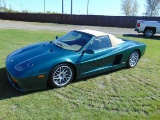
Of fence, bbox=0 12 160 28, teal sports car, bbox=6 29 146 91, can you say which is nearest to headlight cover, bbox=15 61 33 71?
teal sports car, bbox=6 29 146 91

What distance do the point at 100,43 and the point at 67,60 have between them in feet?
4.18

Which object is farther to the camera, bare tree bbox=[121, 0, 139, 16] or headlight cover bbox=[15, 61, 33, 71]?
bare tree bbox=[121, 0, 139, 16]

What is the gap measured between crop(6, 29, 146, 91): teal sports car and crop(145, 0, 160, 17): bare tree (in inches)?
2090

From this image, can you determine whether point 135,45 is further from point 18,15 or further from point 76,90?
point 18,15

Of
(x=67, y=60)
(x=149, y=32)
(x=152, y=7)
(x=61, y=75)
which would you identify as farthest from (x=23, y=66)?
(x=152, y=7)

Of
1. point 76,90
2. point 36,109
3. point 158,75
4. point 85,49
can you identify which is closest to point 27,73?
point 36,109

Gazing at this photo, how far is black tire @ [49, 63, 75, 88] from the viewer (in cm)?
420

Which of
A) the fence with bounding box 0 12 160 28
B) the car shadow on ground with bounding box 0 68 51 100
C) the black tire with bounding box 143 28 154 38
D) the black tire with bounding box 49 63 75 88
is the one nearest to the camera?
the car shadow on ground with bounding box 0 68 51 100

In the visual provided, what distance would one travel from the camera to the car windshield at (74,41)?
15.9 feet

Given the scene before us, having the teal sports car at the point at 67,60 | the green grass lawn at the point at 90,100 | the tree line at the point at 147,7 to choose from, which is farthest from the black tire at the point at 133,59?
the tree line at the point at 147,7

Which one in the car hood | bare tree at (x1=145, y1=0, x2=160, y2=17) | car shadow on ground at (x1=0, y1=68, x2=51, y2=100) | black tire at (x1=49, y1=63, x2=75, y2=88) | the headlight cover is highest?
bare tree at (x1=145, y1=0, x2=160, y2=17)

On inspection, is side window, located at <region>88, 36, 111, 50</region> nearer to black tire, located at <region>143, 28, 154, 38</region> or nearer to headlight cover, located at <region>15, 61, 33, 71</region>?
headlight cover, located at <region>15, 61, 33, 71</region>

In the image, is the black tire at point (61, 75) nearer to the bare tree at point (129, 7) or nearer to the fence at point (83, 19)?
the fence at point (83, 19)

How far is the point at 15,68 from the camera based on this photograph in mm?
4027
